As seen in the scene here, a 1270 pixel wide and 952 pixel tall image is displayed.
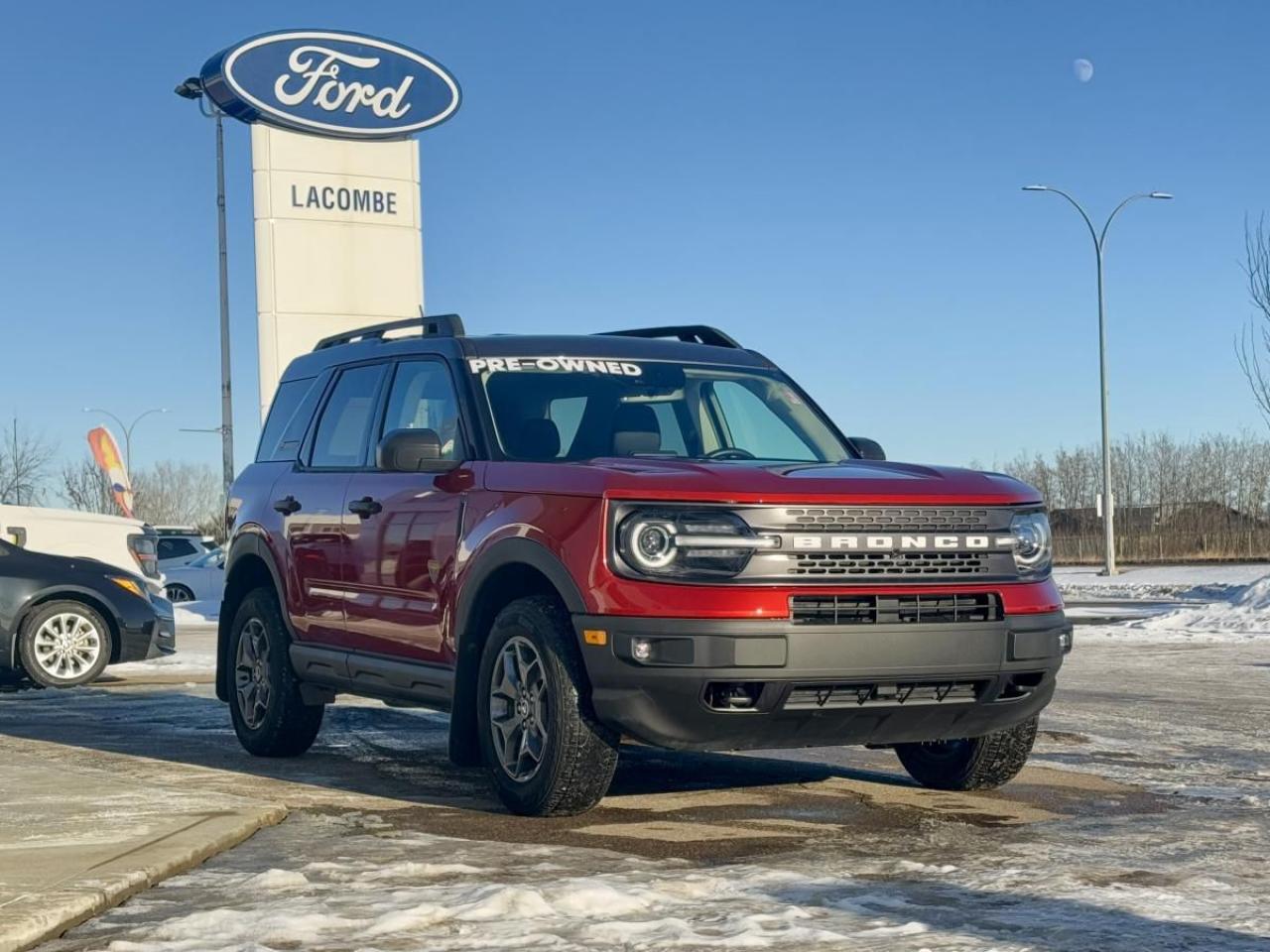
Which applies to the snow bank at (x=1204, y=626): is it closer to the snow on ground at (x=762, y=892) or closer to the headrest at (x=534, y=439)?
the snow on ground at (x=762, y=892)

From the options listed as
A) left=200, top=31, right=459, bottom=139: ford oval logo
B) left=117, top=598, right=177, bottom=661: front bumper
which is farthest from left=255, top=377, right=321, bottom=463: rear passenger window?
left=200, top=31, right=459, bottom=139: ford oval logo

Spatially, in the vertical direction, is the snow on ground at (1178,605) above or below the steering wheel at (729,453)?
below

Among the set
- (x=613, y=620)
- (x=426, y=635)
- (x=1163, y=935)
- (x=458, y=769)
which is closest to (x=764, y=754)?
(x=458, y=769)

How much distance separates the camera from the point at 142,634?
14.5m

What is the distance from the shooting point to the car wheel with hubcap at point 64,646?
14.0 m

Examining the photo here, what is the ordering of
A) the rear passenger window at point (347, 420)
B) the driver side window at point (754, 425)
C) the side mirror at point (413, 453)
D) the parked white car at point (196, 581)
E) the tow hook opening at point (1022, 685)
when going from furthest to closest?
the parked white car at point (196, 581) < the rear passenger window at point (347, 420) < the driver side window at point (754, 425) < the side mirror at point (413, 453) < the tow hook opening at point (1022, 685)

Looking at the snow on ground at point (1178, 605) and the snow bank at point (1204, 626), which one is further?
the snow on ground at point (1178, 605)

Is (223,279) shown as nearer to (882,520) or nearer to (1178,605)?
(1178,605)

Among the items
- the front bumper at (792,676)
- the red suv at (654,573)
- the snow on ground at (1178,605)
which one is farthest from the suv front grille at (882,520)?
the snow on ground at (1178,605)

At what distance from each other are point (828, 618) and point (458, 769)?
→ 277 centimetres

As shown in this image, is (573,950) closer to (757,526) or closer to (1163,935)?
(1163,935)

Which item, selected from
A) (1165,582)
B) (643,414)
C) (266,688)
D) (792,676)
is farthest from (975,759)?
(1165,582)

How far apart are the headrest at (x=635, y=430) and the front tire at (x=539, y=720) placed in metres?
1.01

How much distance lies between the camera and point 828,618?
6359mm
